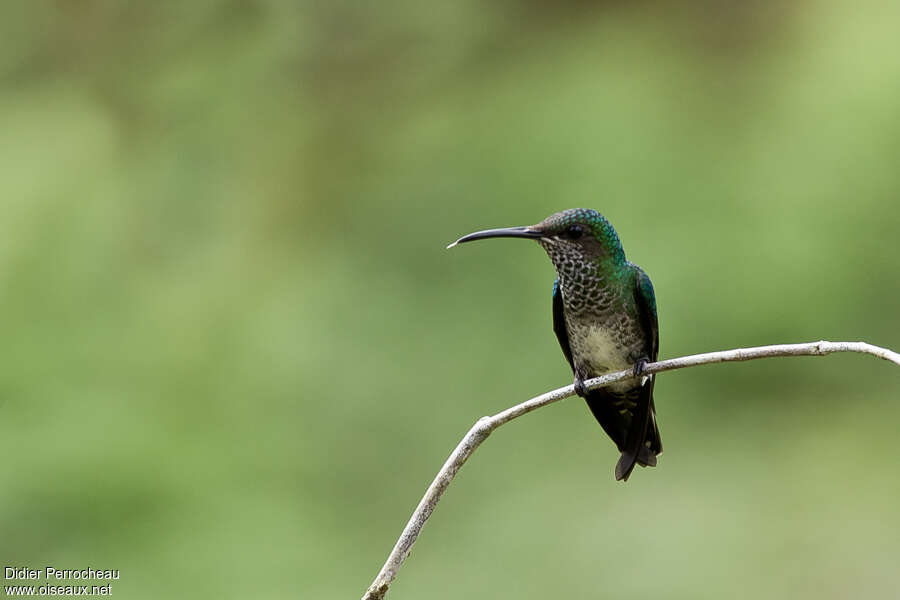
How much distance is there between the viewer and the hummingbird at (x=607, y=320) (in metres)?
2.84

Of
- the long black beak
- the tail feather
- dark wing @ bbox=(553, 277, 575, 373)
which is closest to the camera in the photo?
the long black beak

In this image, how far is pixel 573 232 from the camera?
111 inches

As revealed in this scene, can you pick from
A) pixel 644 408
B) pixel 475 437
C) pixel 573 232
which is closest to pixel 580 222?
pixel 573 232

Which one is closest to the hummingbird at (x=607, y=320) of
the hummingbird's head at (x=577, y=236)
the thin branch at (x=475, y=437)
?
the hummingbird's head at (x=577, y=236)

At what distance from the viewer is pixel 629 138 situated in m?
7.23

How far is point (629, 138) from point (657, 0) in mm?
1566

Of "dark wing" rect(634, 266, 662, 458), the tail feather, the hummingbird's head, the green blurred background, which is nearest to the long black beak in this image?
the hummingbird's head

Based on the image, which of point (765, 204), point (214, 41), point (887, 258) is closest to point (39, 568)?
point (214, 41)

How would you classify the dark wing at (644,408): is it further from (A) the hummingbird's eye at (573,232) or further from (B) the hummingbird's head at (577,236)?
(A) the hummingbird's eye at (573,232)

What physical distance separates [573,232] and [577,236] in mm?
25

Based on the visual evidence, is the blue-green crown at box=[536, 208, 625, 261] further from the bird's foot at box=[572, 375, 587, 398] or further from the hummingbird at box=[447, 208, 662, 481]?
the bird's foot at box=[572, 375, 587, 398]

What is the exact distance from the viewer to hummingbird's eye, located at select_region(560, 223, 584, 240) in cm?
280

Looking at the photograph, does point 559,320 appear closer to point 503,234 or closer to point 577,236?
point 577,236

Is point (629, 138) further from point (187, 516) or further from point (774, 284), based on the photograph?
point (187, 516)
